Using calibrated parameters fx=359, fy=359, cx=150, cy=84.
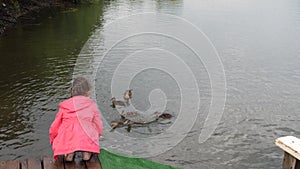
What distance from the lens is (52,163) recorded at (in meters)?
5.16

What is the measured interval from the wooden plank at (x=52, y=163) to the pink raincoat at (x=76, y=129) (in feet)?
0.27

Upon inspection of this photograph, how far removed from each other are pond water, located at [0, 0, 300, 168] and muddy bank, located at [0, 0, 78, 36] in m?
0.97

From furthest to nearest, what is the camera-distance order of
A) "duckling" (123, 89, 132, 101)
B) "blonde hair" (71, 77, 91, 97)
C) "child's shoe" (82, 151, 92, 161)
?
"duckling" (123, 89, 132, 101) → "blonde hair" (71, 77, 91, 97) → "child's shoe" (82, 151, 92, 161)

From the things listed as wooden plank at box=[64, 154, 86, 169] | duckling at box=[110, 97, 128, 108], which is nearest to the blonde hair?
wooden plank at box=[64, 154, 86, 169]

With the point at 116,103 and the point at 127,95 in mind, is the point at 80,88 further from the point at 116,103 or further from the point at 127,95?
the point at 127,95

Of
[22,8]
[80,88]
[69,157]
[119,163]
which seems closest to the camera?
[69,157]

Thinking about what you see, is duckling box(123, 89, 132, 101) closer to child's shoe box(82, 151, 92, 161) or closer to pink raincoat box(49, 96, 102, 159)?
pink raincoat box(49, 96, 102, 159)

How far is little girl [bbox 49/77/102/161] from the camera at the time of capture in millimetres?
5117

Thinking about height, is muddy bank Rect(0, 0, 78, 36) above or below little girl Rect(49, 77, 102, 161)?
above

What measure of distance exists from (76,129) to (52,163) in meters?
0.59

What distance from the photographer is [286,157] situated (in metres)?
5.22

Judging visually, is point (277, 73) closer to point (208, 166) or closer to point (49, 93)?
point (208, 166)

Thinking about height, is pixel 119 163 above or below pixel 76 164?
below

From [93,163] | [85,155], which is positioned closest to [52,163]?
[85,155]
